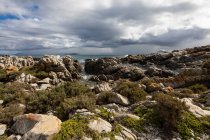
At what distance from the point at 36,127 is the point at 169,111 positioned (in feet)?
18.0

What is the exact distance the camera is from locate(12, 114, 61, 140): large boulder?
1003cm

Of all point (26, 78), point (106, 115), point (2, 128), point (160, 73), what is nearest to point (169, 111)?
point (106, 115)

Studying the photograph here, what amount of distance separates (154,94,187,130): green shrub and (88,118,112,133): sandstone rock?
229cm

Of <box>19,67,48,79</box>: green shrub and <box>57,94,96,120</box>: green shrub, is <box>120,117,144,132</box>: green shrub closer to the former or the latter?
<box>57,94,96,120</box>: green shrub

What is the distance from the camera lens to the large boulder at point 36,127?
32.9ft

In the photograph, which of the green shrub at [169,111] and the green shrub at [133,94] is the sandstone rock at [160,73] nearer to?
the green shrub at [133,94]

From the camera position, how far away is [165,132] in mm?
11508

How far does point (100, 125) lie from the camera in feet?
36.3

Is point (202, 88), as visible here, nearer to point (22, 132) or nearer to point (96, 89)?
point (96, 89)

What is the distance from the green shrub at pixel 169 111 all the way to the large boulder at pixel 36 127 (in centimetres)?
432

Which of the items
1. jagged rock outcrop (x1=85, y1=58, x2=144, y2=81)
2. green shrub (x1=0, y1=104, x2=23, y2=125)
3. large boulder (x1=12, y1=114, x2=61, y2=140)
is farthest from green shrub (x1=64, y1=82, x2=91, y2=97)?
jagged rock outcrop (x1=85, y1=58, x2=144, y2=81)

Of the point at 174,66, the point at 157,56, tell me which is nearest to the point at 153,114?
the point at 174,66

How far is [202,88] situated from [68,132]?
1669cm

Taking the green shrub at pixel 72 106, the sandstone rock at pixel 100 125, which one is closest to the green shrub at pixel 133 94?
the green shrub at pixel 72 106
